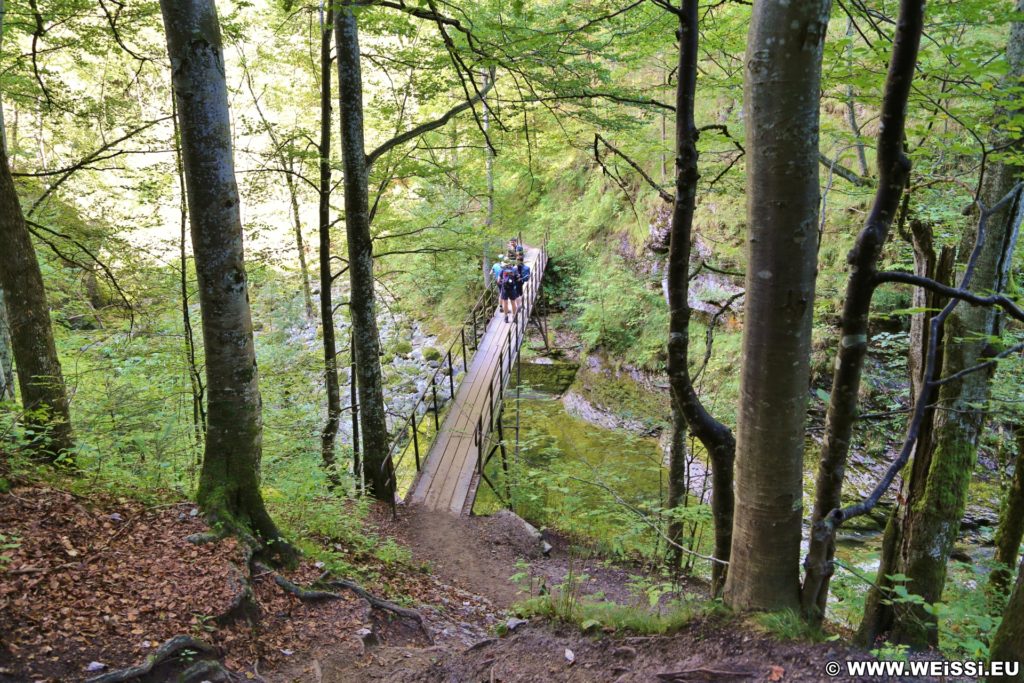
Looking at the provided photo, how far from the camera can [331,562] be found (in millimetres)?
4676

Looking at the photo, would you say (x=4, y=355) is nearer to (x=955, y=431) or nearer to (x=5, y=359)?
(x=5, y=359)

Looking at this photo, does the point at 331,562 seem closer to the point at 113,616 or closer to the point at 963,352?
the point at 113,616

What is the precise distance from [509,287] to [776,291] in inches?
428

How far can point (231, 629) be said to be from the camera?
322 cm

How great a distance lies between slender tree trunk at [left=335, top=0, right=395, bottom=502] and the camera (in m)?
6.55

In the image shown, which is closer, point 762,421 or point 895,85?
point 895,85

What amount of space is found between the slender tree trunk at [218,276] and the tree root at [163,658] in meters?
1.05

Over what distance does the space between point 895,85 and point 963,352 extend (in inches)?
102

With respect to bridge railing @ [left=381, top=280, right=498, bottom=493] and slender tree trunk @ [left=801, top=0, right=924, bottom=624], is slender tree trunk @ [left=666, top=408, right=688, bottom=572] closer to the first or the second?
bridge railing @ [left=381, top=280, right=498, bottom=493]

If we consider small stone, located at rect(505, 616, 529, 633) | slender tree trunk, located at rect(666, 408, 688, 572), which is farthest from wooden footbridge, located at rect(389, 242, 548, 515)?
small stone, located at rect(505, 616, 529, 633)

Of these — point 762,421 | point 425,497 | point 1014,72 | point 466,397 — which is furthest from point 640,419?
point 762,421

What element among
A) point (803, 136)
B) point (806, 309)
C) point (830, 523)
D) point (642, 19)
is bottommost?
point (830, 523)

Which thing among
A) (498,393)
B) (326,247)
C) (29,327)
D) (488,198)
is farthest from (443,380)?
(29,327)

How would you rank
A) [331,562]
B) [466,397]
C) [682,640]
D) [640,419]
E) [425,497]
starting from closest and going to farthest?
[682,640] → [331,562] → [425,497] → [466,397] → [640,419]
